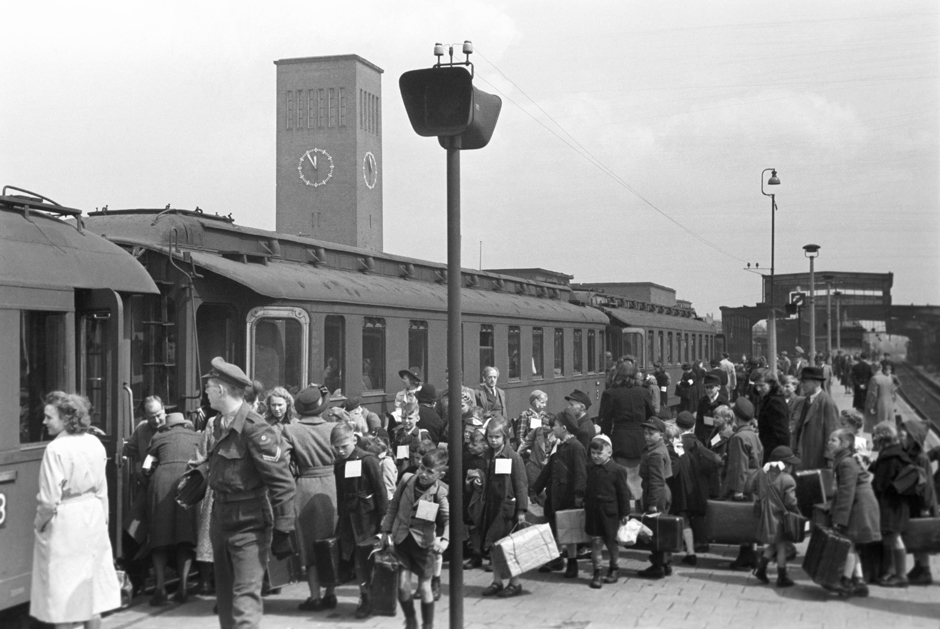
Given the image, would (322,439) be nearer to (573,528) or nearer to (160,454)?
(160,454)

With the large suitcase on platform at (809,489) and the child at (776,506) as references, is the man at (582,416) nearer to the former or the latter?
the child at (776,506)

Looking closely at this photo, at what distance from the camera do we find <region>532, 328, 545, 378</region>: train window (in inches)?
805

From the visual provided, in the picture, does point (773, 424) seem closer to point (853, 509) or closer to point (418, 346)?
point (853, 509)

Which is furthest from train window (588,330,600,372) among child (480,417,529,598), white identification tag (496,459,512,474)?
white identification tag (496,459,512,474)

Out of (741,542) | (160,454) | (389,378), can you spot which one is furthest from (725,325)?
(160,454)

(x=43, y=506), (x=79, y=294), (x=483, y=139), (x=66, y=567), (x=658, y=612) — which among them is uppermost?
(x=483, y=139)

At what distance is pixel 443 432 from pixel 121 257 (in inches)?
167

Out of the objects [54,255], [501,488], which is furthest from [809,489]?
[54,255]

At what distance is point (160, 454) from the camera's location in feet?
27.6

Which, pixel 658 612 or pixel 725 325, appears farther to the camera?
pixel 725 325

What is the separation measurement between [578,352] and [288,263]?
38.6 feet

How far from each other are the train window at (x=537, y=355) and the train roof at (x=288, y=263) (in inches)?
75.7

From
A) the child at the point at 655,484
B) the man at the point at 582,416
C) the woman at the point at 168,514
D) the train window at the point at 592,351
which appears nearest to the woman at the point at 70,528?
Answer: the woman at the point at 168,514

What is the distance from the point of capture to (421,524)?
7.42 metres
